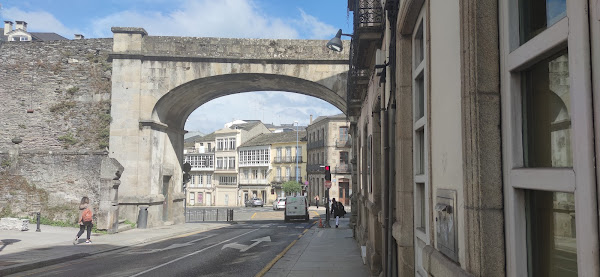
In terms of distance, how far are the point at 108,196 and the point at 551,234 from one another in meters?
17.9

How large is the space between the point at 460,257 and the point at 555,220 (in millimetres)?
915

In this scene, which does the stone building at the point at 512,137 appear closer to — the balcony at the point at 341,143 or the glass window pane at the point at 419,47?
the glass window pane at the point at 419,47

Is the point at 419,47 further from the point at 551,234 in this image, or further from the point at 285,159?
the point at 285,159

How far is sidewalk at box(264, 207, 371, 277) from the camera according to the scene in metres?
9.67

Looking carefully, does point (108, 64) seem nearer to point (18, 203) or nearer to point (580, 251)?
point (18, 203)

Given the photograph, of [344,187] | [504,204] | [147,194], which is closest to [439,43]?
[504,204]

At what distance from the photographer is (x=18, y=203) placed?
60.0ft

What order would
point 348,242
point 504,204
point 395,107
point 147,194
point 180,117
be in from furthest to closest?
point 180,117, point 147,194, point 348,242, point 395,107, point 504,204

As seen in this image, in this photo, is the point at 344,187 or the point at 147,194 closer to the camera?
the point at 147,194

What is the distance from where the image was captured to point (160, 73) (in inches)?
803

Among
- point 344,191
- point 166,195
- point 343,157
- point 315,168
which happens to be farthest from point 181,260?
point 315,168

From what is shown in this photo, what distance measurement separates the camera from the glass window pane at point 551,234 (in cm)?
187

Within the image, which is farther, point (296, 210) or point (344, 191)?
point (344, 191)

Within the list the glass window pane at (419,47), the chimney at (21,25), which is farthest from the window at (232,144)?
the glass window pane at (419,47)
